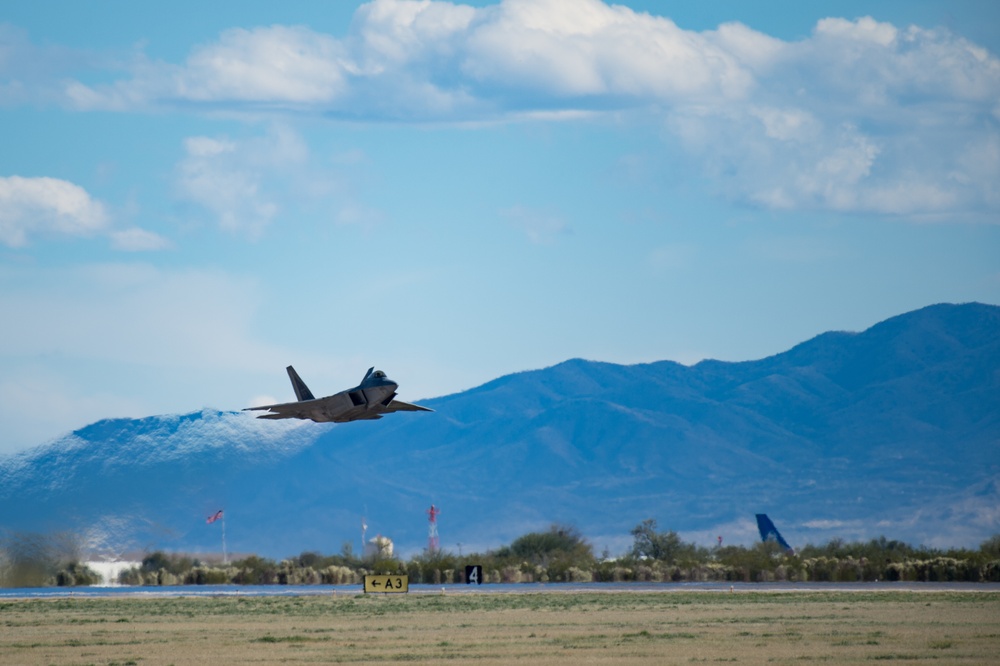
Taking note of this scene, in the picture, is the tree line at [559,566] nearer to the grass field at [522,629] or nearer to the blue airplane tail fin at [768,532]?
the blue airplane tail fin at [768,532]

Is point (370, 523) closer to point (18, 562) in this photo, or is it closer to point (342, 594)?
point (18, 562)

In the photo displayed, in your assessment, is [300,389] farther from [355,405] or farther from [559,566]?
[559,566]

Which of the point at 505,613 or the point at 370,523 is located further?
the point at 370,523

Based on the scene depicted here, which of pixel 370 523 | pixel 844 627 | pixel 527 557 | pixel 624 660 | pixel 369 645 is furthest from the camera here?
pixel 370 523

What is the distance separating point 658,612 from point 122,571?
4645 centimetres

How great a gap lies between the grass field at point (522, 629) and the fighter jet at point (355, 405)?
22.9 ft

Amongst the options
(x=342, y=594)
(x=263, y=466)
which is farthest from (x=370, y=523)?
(x=342, y=594)

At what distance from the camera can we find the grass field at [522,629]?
3838cm

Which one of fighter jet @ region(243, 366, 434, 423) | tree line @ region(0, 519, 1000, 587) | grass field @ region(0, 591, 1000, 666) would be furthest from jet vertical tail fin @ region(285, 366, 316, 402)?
tree line @ region(0, 519, 1000, 587)

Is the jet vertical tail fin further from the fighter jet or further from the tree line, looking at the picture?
the tree line

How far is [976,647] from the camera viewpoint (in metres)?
38.3

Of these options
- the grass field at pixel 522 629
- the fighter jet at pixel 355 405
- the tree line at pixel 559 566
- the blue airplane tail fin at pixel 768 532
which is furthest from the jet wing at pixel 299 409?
the blue airplane tail fin at pixel 768 532

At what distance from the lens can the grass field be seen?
3838 cm

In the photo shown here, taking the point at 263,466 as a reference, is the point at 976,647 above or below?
below
